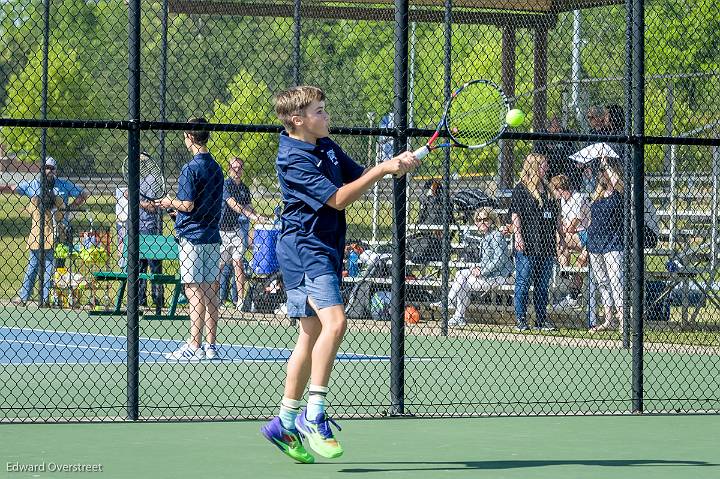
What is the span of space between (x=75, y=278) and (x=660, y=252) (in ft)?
21.3

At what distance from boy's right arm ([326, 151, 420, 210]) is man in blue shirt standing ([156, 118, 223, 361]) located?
3.93 meters

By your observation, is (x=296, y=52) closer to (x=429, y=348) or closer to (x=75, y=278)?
(x=429, y=348)

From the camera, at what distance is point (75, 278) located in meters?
15.6

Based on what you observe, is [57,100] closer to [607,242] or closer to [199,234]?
[199,234]

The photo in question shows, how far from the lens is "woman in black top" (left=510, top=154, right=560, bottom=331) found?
12992mm

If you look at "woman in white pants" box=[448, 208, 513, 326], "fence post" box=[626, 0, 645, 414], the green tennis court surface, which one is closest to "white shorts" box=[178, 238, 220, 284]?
the green tennis court surface

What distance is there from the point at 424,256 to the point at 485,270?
66cm

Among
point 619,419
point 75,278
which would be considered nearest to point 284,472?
point 619,419

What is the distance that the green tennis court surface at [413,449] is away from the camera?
595cm

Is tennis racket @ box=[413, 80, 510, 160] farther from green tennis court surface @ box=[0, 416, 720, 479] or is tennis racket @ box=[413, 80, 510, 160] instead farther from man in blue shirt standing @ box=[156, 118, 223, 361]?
man in blue shirt standing @ box=[156, 118, 223, 361]

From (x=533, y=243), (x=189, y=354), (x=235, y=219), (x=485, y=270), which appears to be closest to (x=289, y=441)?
(x=189, y=354)

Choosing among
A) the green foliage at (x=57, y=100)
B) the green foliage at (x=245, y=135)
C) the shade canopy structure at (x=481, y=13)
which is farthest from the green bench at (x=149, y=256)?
the green foliage at (x=245, y=135)

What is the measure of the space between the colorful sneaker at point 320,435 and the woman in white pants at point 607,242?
628 cm

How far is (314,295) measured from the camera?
6.15 metres
